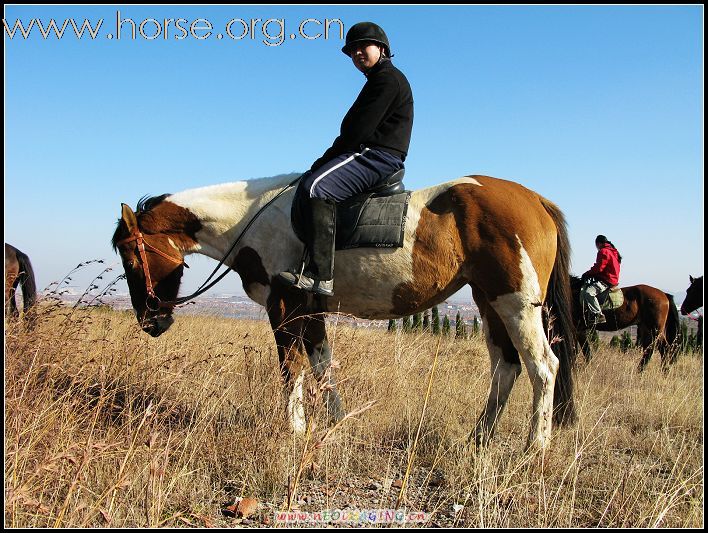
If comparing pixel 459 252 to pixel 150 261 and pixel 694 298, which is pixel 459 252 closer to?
pixel 150 261

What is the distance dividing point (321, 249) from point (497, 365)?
1738 mm

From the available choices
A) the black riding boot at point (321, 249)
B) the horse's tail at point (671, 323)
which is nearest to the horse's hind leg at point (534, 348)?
the black riding boot at point (321, 249)

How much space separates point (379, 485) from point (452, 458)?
67 centimetres

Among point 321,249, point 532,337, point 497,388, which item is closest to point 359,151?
point 321,249

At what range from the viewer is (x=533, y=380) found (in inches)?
152

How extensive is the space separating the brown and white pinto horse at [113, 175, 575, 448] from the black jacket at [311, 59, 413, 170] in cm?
47

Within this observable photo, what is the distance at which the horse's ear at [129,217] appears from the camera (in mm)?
4570

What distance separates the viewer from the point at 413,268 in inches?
157

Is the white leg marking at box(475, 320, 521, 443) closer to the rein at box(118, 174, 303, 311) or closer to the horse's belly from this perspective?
the horse's belly

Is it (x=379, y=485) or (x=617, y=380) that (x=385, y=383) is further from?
(x=617, y=380)

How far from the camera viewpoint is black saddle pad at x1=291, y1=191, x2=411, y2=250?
13.1ft

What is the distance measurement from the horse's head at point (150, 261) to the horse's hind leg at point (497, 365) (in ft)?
Result: 8.85

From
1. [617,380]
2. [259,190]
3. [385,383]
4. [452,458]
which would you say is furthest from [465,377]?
[259,190]

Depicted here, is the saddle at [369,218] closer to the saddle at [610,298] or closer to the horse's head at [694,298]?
the saddle at [610,298]
